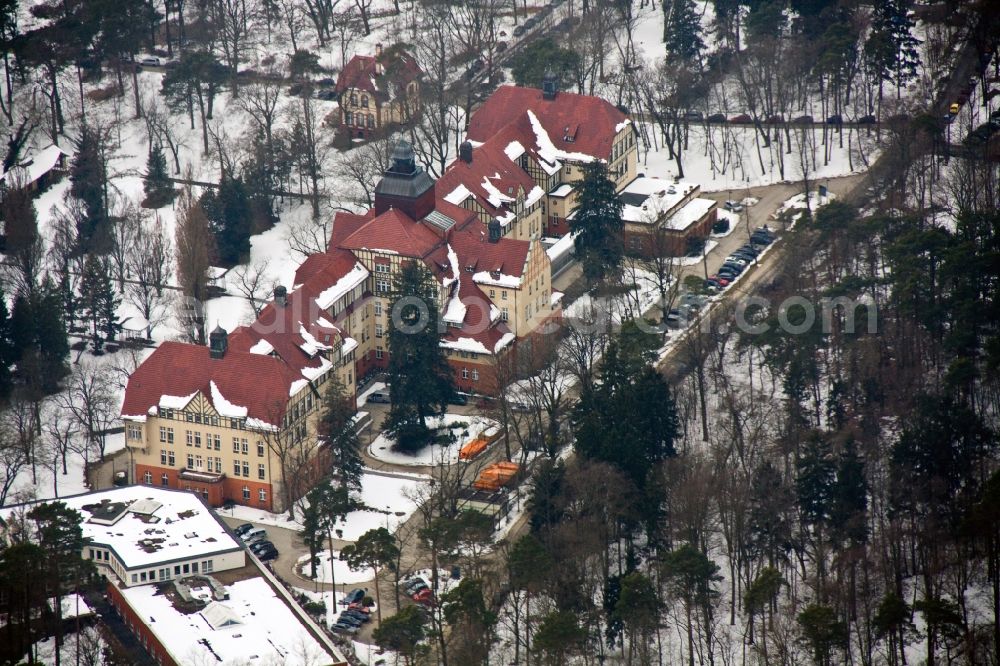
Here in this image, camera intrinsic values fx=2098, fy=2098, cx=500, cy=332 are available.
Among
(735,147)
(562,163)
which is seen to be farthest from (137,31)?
(735,147)

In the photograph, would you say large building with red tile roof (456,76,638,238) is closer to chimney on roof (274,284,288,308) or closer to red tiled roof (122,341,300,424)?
chimney on roof (274,284,288,308)

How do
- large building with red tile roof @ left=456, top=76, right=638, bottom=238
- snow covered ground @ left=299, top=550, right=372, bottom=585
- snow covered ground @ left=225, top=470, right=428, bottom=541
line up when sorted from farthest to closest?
large building with red tile roof @ left=456, top=76, right=638, bottom=238
snow covered ground @ left=225, top=470, right=428, bottom=541
snow covered ground @ left=299, top=550, right=372, bottom=585

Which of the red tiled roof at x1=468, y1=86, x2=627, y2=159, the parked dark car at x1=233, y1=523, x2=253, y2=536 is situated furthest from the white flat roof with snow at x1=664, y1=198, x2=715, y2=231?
the parked dark car at x1=233, y1=523, x2=253, y2=536

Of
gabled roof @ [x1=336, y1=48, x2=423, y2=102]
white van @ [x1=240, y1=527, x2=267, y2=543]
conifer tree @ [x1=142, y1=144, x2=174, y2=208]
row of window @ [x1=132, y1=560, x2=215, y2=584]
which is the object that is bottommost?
row of window @ [x1=132, y1=560, x2=215, y2=584]

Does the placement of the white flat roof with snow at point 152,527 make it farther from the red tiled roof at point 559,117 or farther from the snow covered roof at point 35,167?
the red tiled roof at point 559,117

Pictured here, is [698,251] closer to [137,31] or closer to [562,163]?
[562,163]

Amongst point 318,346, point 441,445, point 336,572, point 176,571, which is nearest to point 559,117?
point 318,346
